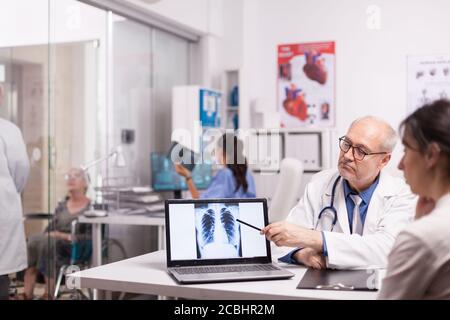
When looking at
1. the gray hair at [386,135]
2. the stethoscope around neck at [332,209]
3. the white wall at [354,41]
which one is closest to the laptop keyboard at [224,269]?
the stethoscope around neck at [332,209]

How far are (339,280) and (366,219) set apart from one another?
38cm

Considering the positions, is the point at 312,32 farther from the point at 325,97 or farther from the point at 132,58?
the point at 132,58

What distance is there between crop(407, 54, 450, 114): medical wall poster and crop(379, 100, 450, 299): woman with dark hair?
350cm

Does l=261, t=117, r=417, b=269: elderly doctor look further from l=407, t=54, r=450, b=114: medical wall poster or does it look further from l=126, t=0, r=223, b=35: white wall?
l=407, t=54, r=450, b=114: medical wall poster

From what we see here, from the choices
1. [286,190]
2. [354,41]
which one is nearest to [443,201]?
[286,190]

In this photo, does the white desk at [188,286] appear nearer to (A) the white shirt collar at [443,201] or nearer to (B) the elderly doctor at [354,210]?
(B) the elderly doctor at [354,210]

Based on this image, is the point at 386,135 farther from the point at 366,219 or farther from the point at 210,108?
the point at 210,108

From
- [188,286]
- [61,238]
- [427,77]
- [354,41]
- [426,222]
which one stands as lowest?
[61,238]

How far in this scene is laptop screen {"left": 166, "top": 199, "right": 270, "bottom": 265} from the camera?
69.2 inches

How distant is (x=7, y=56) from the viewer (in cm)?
306

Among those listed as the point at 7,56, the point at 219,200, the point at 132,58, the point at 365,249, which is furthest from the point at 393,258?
the point at 132,58

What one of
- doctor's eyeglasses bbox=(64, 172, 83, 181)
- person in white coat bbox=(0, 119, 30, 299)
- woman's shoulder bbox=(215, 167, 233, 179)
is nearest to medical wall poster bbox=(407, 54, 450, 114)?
woman's shoulder bbox=(215, 167, 233, 179)

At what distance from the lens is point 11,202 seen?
2939mm

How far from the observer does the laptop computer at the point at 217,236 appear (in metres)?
1.75
